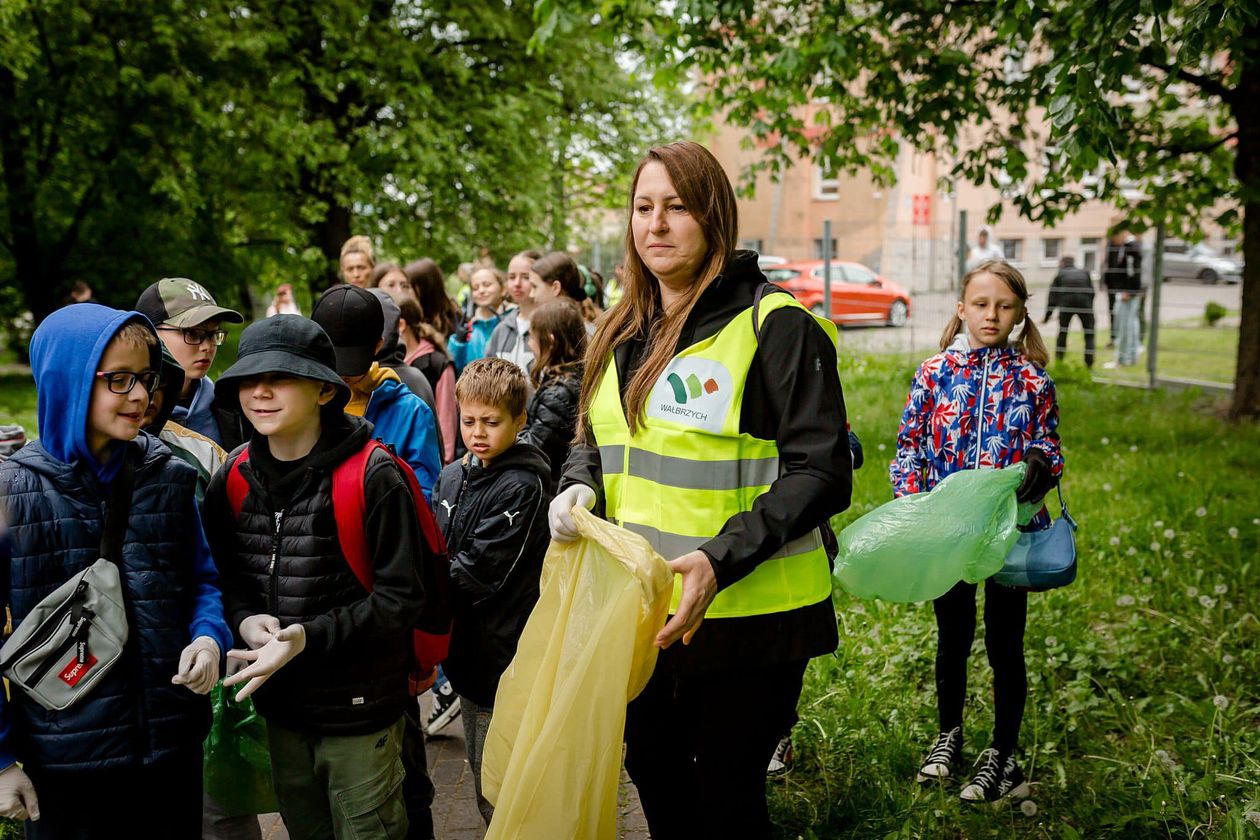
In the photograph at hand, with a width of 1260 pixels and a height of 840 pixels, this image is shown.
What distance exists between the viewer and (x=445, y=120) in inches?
640

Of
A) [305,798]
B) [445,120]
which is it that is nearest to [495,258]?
[445,120]

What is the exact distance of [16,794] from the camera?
227cm

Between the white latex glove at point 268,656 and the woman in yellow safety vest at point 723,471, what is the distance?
656 millimetres

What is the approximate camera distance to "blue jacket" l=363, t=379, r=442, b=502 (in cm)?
375

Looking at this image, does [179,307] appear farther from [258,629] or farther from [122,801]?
[122,801]

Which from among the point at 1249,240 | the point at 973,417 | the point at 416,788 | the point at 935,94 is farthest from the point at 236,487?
the point at 1249,240

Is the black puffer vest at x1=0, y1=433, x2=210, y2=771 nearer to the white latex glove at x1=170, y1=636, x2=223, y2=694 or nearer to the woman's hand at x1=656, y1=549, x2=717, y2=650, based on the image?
the white latex glove at x1=170, y1=636, x2=223, y2=694

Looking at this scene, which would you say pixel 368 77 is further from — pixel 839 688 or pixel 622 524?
pixel 622 524

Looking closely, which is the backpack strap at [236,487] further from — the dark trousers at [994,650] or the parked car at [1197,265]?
the parked car at [1197,265]

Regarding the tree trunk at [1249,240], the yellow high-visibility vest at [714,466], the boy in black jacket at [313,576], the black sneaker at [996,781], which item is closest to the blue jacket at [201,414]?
the boy in black jacket at [313,576]

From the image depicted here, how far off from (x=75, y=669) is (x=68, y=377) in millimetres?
630

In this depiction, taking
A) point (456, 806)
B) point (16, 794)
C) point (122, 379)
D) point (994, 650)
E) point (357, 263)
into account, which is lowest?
point (456, 806)

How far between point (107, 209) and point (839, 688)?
15.9 m

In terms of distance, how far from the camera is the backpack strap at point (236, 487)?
2.65 metres
